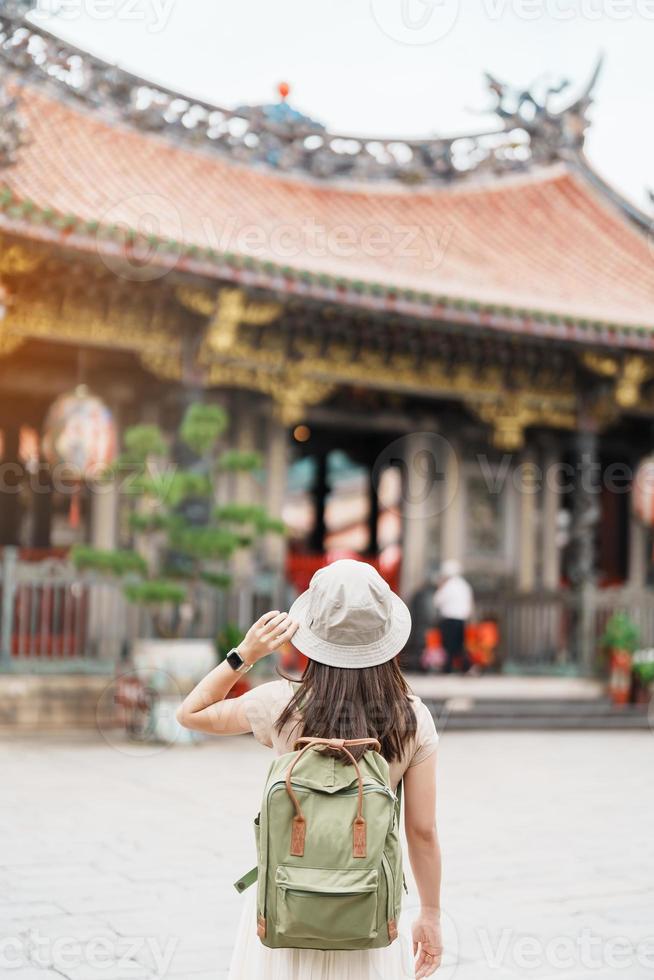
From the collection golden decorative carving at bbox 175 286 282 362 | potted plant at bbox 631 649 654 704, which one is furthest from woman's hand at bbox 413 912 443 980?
potted plant at bbox 631 649 654 704

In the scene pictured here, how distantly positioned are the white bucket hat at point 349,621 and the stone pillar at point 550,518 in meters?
11.7

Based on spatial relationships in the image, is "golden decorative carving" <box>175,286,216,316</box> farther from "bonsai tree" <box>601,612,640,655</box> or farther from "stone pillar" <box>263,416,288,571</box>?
"bonsai tree" <box>601,612,640,655</box>

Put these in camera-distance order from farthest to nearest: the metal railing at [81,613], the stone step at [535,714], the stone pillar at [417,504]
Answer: the stone pillar at [417,504] → the stone step at [535,714] → the metal railing at [81,613]

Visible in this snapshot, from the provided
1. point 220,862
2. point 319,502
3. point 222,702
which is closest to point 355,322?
point 319,502

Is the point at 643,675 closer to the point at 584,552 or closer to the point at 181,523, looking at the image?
the point at 584,552

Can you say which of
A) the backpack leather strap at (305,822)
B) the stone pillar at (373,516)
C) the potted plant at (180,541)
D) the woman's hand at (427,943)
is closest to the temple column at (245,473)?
the potted plant at (180,541)

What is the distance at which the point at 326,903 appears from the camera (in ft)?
6.54

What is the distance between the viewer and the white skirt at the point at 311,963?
7.02 ft

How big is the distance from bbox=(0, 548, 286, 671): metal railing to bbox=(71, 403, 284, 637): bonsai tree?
0.25 m

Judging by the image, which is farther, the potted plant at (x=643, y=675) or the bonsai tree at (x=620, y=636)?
the bonsai tree at (x=620, y=636)

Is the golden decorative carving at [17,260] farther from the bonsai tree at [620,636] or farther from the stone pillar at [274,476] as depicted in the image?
the bonsai tree at [620,636]

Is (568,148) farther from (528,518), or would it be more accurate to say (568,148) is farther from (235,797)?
(235,797)

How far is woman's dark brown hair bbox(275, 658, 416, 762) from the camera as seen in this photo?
2158 millimetres

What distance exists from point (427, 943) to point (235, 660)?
0.71 m
